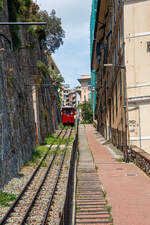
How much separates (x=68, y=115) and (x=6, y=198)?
41055 mm

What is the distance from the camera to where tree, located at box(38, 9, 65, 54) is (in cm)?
5075

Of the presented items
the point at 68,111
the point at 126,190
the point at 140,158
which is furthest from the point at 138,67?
the point at 68,111

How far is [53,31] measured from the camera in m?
51.9

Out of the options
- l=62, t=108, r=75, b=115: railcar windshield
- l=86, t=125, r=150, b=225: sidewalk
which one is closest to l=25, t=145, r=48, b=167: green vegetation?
l=86, t=125, r=150, b=225: sidewalk

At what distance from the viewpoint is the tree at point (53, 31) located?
50750mm

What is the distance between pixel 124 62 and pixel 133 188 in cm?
1093

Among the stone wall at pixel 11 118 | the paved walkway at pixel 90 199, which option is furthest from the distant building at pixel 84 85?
the paved walkway at pixel 90 199

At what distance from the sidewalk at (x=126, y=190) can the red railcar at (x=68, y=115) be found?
31875 mm

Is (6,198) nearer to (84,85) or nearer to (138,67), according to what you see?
(138,67)

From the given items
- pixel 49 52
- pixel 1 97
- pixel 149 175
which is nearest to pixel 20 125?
pixel 1 97

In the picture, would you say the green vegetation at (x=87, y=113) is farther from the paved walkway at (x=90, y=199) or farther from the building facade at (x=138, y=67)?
the paved walkway at (x=90, y=199)

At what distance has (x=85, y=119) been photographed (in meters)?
82.1

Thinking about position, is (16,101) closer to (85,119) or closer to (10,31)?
(10,31)

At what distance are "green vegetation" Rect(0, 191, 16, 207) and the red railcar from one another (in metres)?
39.9
